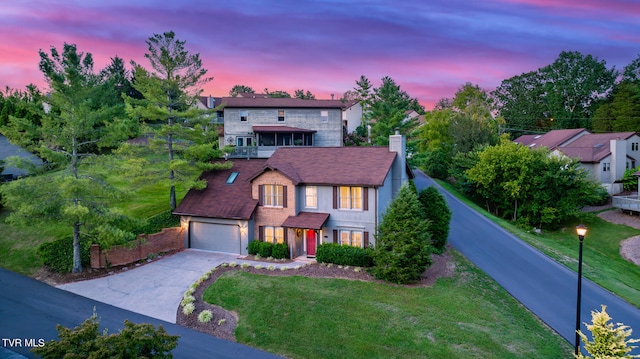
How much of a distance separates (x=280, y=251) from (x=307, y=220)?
2530mm

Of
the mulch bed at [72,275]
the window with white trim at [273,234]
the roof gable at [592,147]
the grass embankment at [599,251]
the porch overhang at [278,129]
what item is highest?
the porch overhang at [278,129]

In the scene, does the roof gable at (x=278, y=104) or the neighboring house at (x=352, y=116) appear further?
the neighboring house at (x=352, y=116)

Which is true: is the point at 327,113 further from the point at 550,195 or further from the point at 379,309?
the point at 379,309

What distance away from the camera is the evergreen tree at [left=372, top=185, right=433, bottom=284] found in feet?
65.1

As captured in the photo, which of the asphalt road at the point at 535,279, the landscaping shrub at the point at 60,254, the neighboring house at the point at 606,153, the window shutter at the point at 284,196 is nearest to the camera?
the asphalt road at the point at 535,279

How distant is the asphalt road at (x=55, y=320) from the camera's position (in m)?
14.5

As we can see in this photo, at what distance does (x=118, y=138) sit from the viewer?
23.0 metres

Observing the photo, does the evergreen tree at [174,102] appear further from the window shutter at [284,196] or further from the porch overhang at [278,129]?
the porch overhang at [278,129]

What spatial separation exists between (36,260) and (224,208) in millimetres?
11553

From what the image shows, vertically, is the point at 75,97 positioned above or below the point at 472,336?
above

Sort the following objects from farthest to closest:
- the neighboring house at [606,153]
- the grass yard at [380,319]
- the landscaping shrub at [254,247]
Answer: the neighboring house at [606,153]
the landscaping shrub at [254,247]
the grass yard at [380,319]

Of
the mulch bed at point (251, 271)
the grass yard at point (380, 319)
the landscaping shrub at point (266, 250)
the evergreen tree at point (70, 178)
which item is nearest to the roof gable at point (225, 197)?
the landscaping shrub at point (266, 250)

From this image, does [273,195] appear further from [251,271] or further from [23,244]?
[23,244]

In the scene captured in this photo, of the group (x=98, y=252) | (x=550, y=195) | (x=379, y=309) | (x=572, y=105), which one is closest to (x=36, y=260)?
(x=98, y=252)
